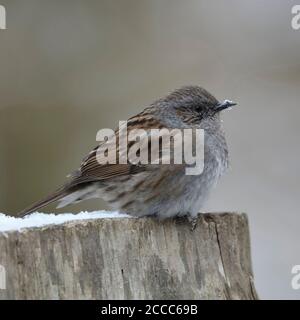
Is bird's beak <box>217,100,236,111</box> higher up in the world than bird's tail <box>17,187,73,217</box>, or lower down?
higher up

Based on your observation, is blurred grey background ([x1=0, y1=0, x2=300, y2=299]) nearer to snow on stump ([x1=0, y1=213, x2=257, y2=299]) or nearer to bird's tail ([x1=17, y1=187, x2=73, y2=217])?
bird's tail ([x1=17, y1=187, x2=73, y2=217])

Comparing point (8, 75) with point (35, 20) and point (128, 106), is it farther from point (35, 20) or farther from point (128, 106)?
point (128, 106)

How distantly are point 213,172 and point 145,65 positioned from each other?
15.4 feet

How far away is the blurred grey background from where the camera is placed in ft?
29.2

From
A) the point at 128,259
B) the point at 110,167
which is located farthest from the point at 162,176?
the point at 128,259

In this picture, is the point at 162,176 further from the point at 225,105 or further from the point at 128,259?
the point at 128,259

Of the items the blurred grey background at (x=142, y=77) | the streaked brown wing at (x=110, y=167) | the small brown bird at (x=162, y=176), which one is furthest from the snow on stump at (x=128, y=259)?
the blurred grey background at (x=142, y=77)

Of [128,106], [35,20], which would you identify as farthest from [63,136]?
[35,20]

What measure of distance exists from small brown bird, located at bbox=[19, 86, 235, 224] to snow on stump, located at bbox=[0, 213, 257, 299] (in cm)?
57

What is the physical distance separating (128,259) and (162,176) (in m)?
1.38

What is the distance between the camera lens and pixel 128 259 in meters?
3.59

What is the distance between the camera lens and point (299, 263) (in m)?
7.77

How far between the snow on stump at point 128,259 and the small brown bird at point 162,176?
567 mm

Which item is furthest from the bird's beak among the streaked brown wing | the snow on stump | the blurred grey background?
the blurred grey background
